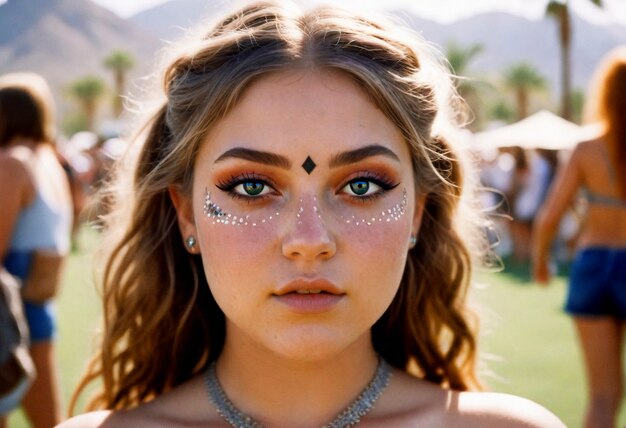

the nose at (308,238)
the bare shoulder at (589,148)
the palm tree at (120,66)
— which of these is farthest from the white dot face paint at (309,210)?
the palm tree at (120,66)

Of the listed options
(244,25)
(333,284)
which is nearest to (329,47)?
(244,25)

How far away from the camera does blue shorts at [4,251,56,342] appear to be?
14.4 ft

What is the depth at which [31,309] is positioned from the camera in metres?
4.41

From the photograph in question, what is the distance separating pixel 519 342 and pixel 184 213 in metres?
5.70

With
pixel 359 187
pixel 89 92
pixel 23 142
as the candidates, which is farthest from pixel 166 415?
pixel 89 92

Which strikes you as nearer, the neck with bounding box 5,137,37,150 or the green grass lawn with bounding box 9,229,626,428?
the neck with bounding box 5,137,37,150

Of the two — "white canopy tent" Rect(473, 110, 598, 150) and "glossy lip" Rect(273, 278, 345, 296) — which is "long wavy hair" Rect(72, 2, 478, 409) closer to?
"glossy lip" Rect(273, 278, 345, 296)

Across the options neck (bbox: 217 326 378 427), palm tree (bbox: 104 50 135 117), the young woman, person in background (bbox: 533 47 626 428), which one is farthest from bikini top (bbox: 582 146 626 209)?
palm tree (bbox: 104 50 135 117)

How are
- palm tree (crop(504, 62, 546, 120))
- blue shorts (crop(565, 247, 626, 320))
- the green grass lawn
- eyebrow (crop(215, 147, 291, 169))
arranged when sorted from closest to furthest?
eyebrow (crop(215, 147, 291, 169))
blue shorts (crop(565, 247, 626, 320))
the green grass lawn
palm tree (crop(504, 62, 546, 120))

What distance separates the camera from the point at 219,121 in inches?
82.7

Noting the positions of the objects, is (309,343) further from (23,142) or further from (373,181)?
(23,142)

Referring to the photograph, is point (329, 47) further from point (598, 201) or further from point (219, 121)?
point (598, 201)

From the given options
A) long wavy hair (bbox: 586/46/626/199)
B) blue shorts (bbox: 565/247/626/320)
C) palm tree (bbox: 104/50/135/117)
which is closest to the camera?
blue shorts (bbox: 565/247/626/320)

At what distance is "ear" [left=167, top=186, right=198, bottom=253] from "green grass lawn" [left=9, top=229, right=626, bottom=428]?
2.35 ft
